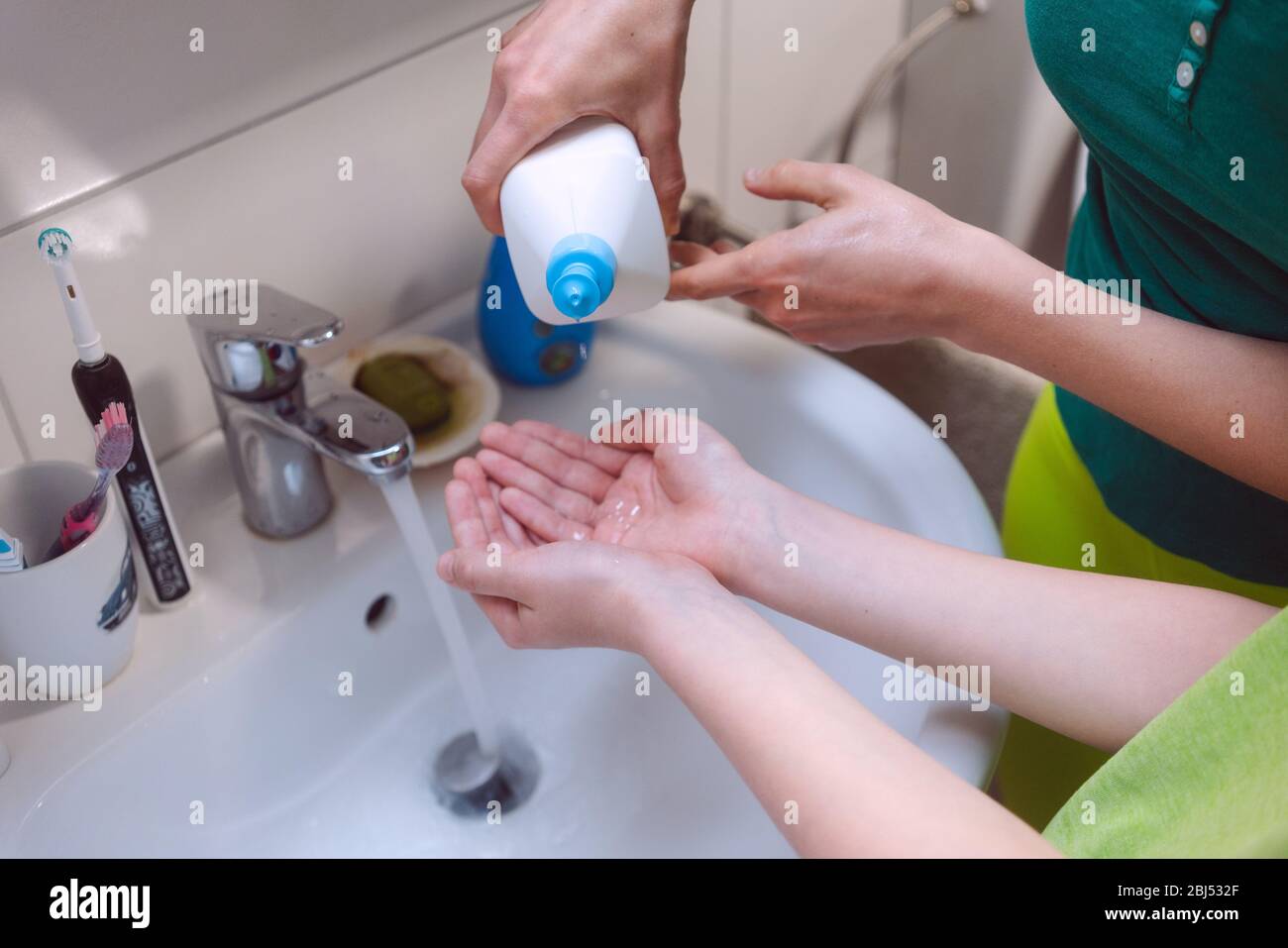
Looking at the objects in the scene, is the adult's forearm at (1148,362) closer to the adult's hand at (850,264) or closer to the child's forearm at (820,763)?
the adult's hand at (850,264)

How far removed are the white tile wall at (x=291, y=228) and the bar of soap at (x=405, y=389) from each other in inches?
1.8

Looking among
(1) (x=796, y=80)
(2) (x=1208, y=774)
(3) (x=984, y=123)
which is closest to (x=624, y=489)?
(2) (x=1208, y=774)

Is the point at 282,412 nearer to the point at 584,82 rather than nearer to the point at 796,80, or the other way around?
the point at 584,82

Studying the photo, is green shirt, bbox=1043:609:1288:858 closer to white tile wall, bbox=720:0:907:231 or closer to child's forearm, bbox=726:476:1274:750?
child's forearm, bbox=726:476:1274:750

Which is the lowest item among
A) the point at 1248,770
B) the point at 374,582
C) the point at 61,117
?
the point at 374,582

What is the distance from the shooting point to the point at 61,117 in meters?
0.54

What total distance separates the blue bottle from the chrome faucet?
0.14 meters

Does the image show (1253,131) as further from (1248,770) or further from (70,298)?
(70,298)

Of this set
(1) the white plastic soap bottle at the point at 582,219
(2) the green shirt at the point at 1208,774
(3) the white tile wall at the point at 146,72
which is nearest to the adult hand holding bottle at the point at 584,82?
(1) the white plastic soap bottle at the point at 582,219

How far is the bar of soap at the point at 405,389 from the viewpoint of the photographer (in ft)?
2.34

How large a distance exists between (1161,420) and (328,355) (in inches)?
19.2

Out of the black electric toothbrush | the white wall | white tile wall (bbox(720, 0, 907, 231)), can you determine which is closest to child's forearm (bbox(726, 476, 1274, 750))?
the black electric toothbrush
